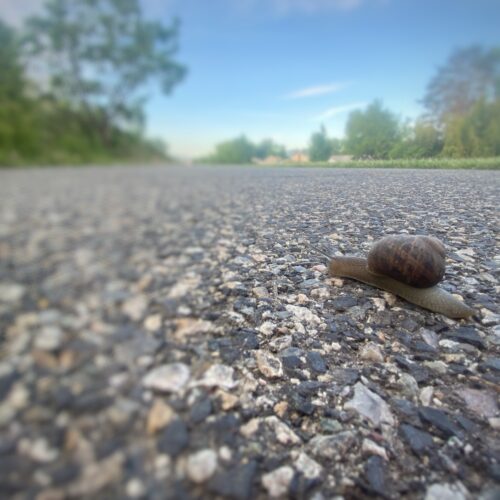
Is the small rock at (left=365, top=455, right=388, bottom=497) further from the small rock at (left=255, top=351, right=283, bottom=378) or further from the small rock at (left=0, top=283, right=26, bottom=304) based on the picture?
the small rock at (left=0, top=283, right=26, bottom=304)

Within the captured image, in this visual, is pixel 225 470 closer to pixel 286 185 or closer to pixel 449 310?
pixel 449 310

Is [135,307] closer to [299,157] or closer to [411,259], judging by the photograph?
[299,157]

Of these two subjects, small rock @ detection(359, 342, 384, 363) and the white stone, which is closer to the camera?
small rock @ detection(359, 342, 384, 363)

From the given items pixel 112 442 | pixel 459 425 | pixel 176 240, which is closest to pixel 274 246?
pixel 176 240

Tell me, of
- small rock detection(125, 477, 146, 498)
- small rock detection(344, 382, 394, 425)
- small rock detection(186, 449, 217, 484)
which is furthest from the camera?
small rock detection(344, 382, 394, 425)

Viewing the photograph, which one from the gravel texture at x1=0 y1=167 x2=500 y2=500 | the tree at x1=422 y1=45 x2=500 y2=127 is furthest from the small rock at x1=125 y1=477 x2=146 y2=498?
the tree at x1=422 y1=45 x2=500 y2=127

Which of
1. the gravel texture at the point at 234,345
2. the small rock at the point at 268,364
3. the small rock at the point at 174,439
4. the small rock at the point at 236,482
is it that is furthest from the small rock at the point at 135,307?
the small rock at the point at 268,364

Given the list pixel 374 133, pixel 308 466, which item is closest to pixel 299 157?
pixel 374 133
